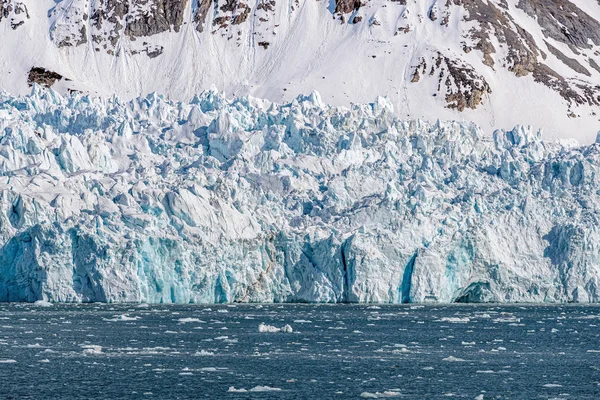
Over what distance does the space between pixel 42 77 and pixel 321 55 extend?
68.4ft

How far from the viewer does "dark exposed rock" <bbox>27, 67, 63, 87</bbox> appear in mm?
88562

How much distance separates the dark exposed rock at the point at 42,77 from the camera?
8856cm

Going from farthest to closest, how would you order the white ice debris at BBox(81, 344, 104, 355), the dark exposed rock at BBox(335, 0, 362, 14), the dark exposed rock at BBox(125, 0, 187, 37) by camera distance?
the dark exposed rock at BBox(335, 0, 362, 14) < the dark exposed rock at BBox(125, 0, 187, 37) < the white ice debris at BBox(81, 344, 104, 355)

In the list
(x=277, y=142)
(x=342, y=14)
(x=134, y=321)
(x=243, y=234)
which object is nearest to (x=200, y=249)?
(x=243, y=234)

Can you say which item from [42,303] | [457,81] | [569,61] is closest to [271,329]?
[42,303]

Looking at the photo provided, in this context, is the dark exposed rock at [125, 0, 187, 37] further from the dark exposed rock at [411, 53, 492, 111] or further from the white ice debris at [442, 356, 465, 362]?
the white ice debris at [442, 356, 465, 362]

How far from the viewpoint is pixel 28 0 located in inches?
3816

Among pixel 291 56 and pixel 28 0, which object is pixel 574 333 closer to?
pixel 291 56

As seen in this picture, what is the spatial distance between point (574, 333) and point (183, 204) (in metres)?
16.9

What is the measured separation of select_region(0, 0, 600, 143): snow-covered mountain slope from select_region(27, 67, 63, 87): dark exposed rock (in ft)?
0.49

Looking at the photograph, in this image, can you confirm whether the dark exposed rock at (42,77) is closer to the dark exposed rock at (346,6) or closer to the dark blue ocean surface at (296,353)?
the dark exposed rock at (346,6)

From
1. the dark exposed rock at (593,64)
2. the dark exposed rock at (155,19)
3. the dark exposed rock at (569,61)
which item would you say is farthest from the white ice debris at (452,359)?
the dark exposed rock at (593,64)

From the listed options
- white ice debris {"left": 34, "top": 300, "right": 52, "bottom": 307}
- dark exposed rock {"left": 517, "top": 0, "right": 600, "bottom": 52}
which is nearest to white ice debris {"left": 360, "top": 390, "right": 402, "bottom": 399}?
white ice debris {"left": 34, "top": 300, "right": 52, "bottom": 307}

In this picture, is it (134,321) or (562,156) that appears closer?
(134,321)
